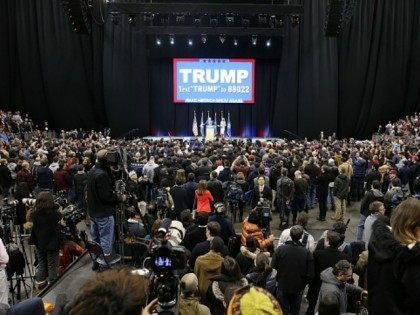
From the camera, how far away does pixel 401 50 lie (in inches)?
862

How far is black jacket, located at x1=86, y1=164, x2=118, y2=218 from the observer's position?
4.66 metres

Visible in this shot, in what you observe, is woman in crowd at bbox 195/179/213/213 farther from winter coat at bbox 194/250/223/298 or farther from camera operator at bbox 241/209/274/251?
winter coat at bbox 194/250/223/298

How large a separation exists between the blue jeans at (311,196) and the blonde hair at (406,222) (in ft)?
24.7

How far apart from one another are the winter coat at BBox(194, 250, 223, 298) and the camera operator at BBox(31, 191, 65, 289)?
5.70 ft

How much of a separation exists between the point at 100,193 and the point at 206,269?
1.34 m

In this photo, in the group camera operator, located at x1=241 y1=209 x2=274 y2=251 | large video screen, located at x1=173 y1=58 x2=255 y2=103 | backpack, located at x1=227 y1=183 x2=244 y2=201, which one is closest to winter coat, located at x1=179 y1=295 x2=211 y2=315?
camera operator, located at x1=241 y1=209 x2=274 y2=251

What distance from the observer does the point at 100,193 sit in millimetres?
4676

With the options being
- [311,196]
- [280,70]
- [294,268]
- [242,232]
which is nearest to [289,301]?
[294,268]

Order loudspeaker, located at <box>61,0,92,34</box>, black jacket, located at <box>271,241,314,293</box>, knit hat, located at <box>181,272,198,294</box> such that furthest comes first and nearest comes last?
loudspeaker, located at <box>61,0,92,34</box>, black jacket, located at <box>271,241,314,293</box>, knit hat, located at <box>181,272,198,294</box>

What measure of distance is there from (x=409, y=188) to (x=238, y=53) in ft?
46.5

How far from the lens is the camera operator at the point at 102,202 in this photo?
15.3 ft

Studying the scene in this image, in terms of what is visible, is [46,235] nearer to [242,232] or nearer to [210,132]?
[242,232]

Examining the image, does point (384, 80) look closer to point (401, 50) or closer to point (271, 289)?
point (401, 50)

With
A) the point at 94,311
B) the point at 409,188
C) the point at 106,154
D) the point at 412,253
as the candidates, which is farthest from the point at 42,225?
the point at 409,188
